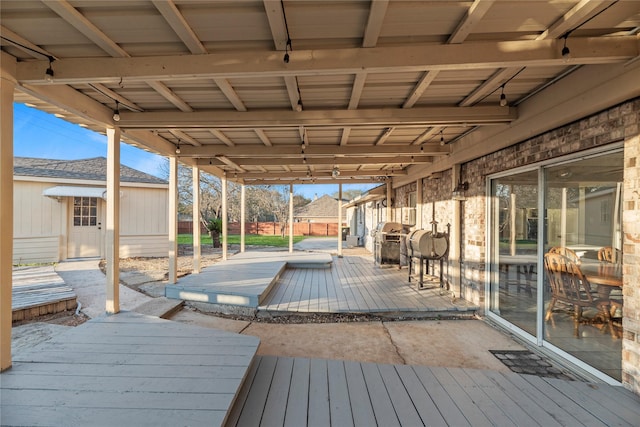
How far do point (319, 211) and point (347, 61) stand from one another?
34170 millimetres

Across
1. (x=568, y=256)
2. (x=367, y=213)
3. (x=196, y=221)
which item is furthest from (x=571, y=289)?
(x=367, y=213)

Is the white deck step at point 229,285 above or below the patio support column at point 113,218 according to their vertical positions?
below

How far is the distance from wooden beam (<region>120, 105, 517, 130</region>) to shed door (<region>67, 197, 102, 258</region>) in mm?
7475

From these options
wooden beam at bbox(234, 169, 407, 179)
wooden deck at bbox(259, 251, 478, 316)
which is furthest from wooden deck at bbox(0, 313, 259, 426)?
wooden beam at bbox(234, 169, 407, 179)

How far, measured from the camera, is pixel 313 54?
2.41 m

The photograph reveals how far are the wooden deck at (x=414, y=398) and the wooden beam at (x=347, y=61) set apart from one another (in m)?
2.51

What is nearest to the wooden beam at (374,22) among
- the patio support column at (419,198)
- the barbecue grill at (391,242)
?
the patio support column at (419,198)

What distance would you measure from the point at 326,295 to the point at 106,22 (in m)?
4.86

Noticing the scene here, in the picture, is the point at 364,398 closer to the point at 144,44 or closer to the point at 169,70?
the point at 169,70

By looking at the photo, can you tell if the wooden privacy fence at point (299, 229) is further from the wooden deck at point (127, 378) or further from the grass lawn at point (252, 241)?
the wooden deck at point (127, 378)

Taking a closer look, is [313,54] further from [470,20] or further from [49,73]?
[49,73]

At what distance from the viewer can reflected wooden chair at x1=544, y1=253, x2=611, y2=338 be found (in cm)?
312

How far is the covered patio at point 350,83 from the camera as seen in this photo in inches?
82.2

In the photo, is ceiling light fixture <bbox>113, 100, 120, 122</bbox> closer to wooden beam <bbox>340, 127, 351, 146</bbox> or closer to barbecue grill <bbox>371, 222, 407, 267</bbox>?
wooden beam <bbox>340, 127, 351, 146</bbox>
